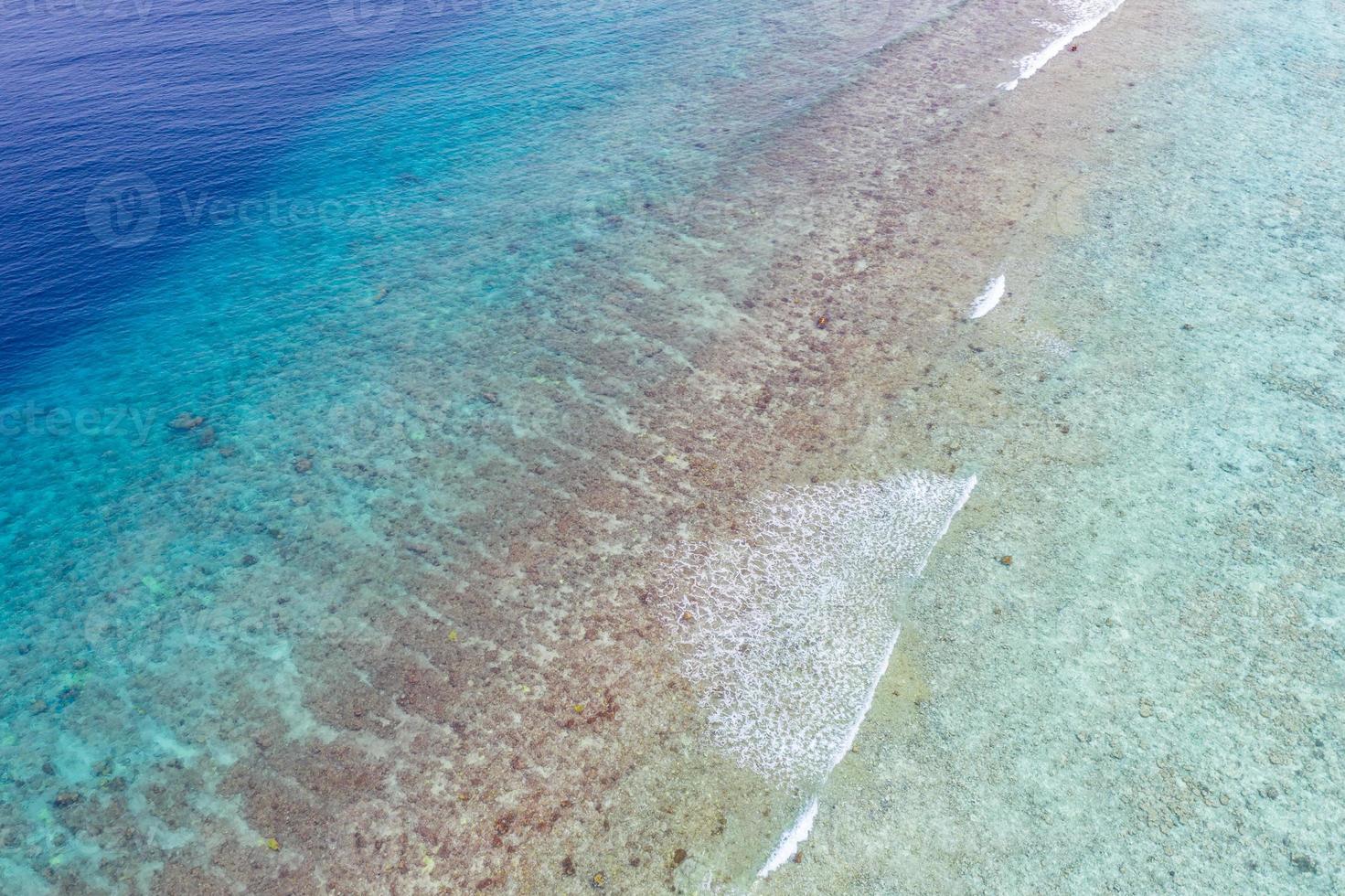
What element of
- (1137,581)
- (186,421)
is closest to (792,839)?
(1137,581)

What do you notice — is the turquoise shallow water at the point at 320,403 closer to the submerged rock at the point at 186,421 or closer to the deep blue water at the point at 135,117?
the submerged rock at the point at 186,421

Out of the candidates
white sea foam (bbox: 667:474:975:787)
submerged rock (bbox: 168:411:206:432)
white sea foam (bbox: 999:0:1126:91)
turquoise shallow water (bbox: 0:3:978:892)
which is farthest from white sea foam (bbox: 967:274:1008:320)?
submerged rock (bbox: 168:411:206:432)

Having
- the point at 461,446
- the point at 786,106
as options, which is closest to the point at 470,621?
the point at 461,446

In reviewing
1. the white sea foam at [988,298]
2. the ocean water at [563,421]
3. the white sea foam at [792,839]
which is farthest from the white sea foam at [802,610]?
the white sea foam at [988,298]

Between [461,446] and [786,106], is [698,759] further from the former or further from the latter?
[786,106]

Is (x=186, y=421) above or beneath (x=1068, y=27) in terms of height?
beneath

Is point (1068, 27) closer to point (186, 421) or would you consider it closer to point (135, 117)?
point (186, 421)
